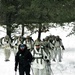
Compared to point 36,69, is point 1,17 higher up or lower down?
higher up

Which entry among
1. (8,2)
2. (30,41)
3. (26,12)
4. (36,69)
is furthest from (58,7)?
(8,2)

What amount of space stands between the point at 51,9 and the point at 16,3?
62.5 ft

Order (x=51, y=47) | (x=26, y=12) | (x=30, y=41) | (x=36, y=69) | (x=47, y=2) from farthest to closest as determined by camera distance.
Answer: (x=26, y=12)
(x=51, y=47)
(x=30, y=41)
(x=47, y=2)
(x=36, y=69)

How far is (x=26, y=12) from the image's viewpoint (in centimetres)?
3127

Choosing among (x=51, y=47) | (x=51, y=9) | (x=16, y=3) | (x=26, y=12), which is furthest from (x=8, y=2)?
(x=51, y=9)

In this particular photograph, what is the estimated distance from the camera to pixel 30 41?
872 inches

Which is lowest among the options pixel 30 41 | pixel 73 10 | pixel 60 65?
pixel 60 65

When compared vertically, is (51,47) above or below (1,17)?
below

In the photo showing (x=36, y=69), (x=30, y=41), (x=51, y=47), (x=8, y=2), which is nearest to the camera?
(x=36, y=69)

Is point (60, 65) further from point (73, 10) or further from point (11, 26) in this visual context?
point (11, 26)

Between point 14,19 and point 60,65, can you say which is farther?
point 14,19

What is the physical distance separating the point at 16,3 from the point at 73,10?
1938 centimetres

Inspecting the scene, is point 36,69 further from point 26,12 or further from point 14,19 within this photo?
point 14,19

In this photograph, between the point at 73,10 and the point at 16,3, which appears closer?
the point at 73,10
